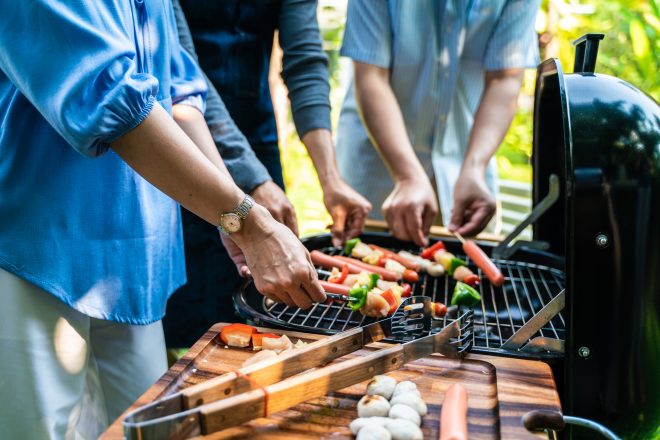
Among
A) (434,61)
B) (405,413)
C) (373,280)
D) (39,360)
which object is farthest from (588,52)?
(39,360)

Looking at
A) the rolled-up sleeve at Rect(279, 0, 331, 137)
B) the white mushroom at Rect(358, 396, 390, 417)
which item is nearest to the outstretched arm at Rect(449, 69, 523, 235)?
the rolled-up sleeve at Rect(279, 0, 331, 137)

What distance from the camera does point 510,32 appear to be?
270 cm

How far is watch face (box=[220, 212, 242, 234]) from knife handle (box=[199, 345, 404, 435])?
40 cm

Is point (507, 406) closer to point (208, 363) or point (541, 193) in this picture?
point (208, 363)

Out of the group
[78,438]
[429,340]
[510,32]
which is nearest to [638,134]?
[429,340]

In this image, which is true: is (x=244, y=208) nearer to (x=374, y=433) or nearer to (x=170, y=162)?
(x=170, y=162)

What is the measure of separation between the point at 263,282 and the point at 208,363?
22 centimetres

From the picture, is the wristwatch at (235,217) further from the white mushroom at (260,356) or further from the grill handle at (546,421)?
the grill handle at (546,421)

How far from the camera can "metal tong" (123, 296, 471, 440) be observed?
39.5 inches

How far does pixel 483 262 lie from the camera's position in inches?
82.3

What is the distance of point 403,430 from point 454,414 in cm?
13

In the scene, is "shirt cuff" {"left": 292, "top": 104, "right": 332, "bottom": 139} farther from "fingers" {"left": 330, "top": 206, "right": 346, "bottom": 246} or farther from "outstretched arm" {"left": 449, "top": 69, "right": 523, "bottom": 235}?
"outstretched arm" {"left": 449, "top": 69, "right": 523, "bottom": 235}

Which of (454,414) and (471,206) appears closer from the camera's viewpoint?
(454,414)

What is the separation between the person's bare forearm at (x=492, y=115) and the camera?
2584mm
